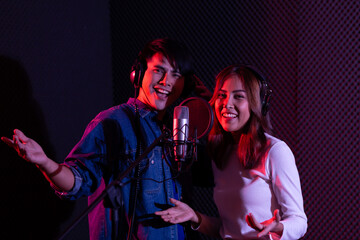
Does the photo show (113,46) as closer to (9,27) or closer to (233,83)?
(9,27)

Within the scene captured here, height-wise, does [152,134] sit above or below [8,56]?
below

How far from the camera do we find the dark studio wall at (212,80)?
185cm

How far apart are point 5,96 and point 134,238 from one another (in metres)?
1.12

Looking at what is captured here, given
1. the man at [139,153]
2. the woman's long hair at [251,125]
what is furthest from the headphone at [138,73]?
the woman's long hair at [251,125]

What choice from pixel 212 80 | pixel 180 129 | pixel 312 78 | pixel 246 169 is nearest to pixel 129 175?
pixel 180 129

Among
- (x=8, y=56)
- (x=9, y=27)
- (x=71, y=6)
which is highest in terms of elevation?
(x=71, y=6)

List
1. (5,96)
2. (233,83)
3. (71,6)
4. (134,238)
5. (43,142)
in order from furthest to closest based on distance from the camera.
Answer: (71,6) < (43,142) < (5,96) < (233,83) < (134,238)

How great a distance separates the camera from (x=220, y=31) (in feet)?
7.27

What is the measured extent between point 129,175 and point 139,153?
4.5 inches

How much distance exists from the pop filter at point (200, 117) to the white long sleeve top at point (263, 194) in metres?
0.39

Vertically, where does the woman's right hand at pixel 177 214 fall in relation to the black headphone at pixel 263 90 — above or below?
below

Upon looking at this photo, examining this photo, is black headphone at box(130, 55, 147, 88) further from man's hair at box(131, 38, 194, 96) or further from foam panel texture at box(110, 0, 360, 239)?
foam panel texture at box(110, 0, 360, 239)

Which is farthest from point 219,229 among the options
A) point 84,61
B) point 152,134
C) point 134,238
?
point 84,61

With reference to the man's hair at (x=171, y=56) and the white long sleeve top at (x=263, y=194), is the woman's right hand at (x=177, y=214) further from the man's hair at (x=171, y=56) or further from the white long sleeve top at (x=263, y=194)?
the man's hair at (x=171, y=56)
